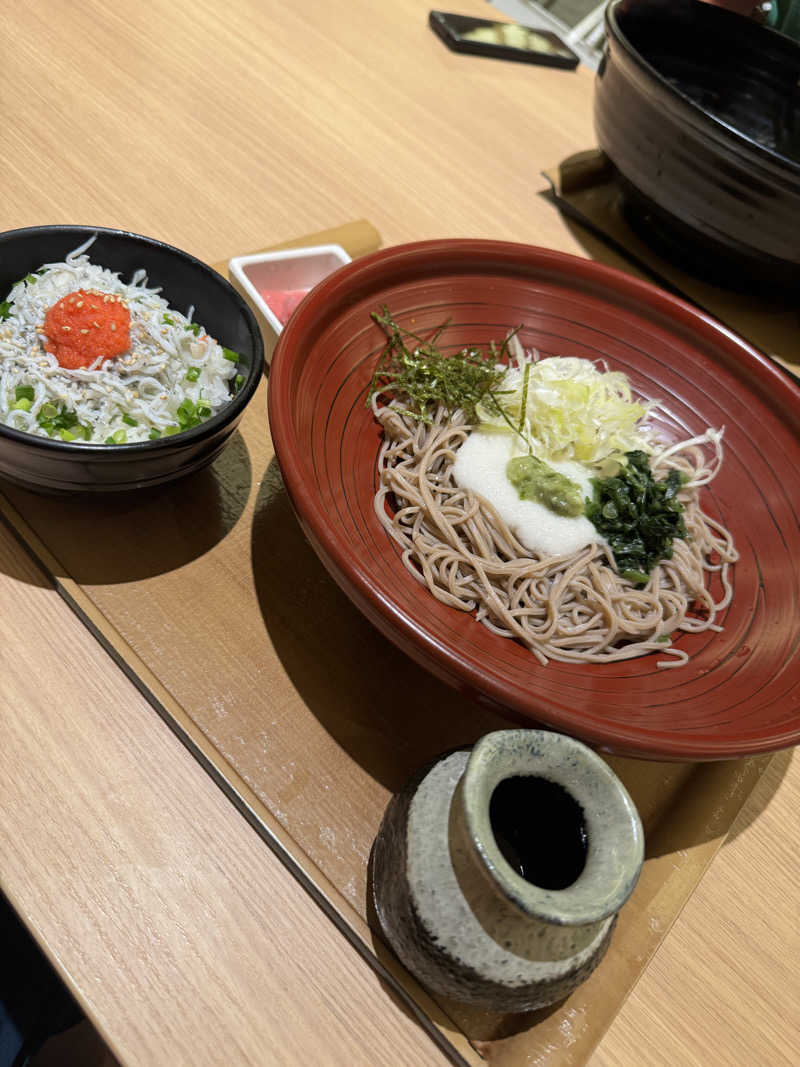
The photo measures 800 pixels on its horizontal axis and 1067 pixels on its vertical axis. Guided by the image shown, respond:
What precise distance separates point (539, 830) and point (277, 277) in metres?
1.18

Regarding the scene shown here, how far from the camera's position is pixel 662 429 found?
157 cm

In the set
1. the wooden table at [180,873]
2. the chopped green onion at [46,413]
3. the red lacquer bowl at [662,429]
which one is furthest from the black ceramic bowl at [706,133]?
the chopped green onion at [46,413]

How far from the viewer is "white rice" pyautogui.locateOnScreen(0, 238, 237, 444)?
116 cm

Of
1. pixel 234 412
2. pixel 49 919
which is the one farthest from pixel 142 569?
pixel 49 919

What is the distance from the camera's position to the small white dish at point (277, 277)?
150 cm

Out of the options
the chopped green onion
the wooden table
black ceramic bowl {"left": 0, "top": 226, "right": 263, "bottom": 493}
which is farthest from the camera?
the chopped green onion

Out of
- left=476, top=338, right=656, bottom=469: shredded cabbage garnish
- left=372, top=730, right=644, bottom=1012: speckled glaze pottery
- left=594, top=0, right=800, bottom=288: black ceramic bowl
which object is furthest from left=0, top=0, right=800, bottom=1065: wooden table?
left=594, top=0, right=800, bottom=288: black ceramic bowl

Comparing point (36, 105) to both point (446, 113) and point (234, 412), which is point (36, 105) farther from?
point (234, 412)

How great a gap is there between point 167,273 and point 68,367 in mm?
264

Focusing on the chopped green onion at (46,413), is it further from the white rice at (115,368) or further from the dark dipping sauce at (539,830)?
the dark dipping sauce at (539,830)

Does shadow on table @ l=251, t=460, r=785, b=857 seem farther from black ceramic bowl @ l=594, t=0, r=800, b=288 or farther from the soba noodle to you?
black ceramic bowl @ l=594, t=0, r=800, b=288

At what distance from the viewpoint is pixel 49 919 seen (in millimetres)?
914

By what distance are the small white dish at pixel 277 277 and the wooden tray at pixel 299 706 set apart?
347 mm

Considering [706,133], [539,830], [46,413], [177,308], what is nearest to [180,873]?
[539,830]
